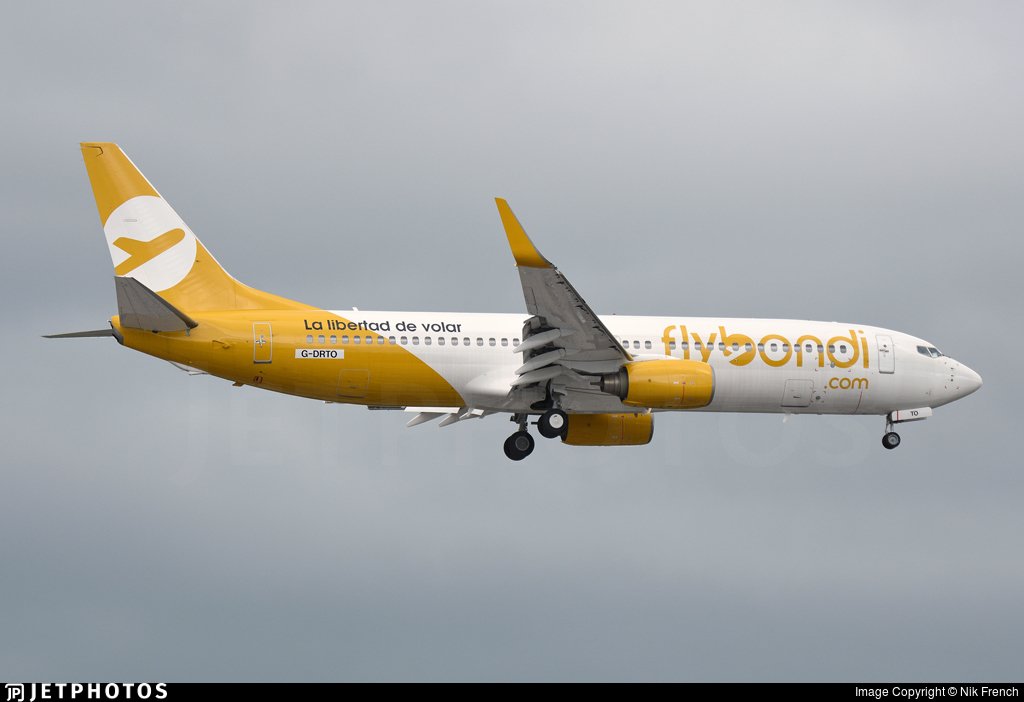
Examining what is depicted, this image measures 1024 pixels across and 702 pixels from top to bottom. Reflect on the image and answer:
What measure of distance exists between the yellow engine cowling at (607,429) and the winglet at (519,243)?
8.67 meters

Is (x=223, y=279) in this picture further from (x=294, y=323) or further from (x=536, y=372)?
(x=536, y=372)

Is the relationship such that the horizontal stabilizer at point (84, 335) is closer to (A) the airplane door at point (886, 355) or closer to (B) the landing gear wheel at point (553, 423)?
(B) the landing gear wheel at point (553, 423)

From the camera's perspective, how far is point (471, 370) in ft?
134

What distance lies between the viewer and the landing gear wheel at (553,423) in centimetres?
4156

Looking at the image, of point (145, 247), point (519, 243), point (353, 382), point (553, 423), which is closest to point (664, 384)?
point (553, 423)

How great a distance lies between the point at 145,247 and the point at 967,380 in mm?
25747

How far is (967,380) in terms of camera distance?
151ft

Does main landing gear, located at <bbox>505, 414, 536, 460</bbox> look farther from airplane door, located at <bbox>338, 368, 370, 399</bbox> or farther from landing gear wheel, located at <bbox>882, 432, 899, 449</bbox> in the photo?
landing gear wheel, located at <bbox>882, 432, 899, 449</bbox>

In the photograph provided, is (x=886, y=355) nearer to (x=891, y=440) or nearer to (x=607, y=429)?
(x=891, y=440)

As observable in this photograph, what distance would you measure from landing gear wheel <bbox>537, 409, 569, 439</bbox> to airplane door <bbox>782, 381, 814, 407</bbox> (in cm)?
685

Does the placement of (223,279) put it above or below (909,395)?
above

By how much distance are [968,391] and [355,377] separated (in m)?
20.0

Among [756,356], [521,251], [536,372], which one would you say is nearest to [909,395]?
[756,356]

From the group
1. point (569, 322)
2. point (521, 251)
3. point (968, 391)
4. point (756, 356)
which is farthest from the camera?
point (968, 391)
